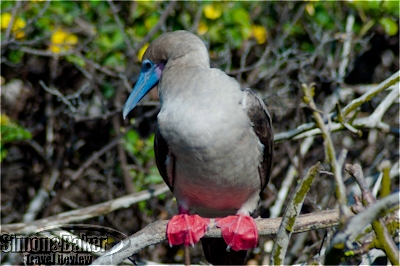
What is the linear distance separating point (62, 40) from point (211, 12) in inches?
58.8

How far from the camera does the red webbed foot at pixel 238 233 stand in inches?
151

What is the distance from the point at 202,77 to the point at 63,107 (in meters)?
2.74

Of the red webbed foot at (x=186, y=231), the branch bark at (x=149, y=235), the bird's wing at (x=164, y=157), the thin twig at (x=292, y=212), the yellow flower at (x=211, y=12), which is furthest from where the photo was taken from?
the yellow flower at (x=211, y=12)

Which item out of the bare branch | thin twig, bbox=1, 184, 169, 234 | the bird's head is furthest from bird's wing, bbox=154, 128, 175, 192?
the bare branch

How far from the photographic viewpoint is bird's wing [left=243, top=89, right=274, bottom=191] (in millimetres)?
3852

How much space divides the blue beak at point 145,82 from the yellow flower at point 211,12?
5.57 feet

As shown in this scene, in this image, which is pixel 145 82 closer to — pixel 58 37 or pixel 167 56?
pixel 167 56

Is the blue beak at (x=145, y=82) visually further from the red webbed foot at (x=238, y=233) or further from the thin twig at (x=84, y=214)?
the red webbed foot at (x=238, y=233)

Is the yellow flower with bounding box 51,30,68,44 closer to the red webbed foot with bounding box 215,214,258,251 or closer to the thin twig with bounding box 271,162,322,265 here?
the red webbed foot with bounding box 215,214,258,251

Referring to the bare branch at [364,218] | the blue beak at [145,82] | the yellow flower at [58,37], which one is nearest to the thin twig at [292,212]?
the bare branch at [364,218]

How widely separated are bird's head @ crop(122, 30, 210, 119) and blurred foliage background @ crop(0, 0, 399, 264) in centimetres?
95

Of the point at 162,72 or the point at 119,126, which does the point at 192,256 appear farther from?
the point at 162,72

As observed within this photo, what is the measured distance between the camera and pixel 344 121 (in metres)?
4.55

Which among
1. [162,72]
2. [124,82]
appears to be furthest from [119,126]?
[162,72]
